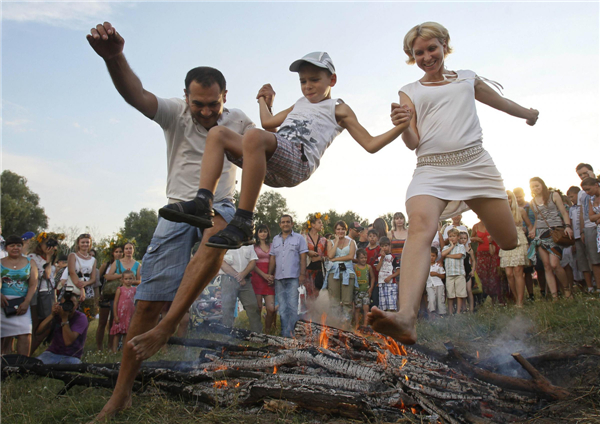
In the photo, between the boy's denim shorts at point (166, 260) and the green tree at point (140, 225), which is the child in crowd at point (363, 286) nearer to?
the boy's denim shorts at point (166, 260)

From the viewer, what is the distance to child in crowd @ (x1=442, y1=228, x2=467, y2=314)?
26.8 feet

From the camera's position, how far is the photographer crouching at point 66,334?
556 centimetres

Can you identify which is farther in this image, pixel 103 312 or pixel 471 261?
pixel 471 261

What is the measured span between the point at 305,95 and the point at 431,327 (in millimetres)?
4394

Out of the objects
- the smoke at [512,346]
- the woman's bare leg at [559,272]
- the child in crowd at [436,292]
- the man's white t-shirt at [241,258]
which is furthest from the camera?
the child in crowd at [436,292]

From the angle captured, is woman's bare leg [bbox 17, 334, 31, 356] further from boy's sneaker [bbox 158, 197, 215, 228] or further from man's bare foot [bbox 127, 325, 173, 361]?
boy's sneaker [bbox 158, 197, 215, 228]

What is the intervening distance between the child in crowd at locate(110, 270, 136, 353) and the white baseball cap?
510 cm

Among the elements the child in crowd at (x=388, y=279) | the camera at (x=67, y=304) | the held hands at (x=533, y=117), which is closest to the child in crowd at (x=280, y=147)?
the held hands at (x=533, y=117)

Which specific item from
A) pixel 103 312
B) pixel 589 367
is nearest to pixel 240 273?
pixel 103 312

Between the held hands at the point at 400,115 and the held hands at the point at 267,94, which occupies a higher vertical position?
the held hands at the point at 267,94

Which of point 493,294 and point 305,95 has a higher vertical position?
point 305,95

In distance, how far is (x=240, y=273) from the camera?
7.98 m

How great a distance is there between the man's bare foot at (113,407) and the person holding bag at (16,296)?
3.47 meters

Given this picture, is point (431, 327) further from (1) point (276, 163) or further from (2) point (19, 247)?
(2) point (19, 247)
